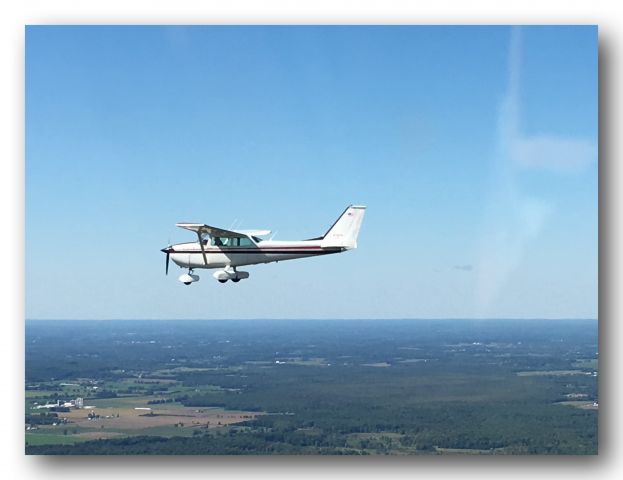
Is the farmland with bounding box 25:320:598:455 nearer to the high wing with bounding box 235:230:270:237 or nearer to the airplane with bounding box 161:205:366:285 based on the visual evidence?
the airplane with bounding box 161:205:366:285

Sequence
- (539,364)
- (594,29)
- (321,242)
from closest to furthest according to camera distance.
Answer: (594,29) → (321,242) → (539,364)

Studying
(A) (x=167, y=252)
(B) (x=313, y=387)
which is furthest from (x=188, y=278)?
(B) (x=313, y=387)

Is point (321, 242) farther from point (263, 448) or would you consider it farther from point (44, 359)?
point (44, 359)

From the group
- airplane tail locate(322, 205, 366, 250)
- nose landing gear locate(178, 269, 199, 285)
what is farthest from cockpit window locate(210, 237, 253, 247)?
airplane tail locate(322, 205, 366, 250)

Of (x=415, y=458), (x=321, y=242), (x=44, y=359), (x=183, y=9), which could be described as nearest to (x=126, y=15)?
(x=183, y=9)

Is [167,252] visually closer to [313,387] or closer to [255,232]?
[255,232]

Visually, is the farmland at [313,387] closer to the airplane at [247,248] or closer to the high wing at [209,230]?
the airplane at [247,248]

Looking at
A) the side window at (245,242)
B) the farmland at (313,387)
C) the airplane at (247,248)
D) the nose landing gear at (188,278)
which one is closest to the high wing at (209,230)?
the airplane at (247,248)
